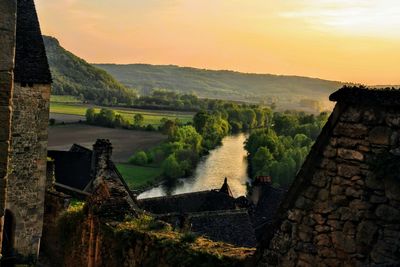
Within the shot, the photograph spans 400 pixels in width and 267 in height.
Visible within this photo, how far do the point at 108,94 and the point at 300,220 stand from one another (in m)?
177

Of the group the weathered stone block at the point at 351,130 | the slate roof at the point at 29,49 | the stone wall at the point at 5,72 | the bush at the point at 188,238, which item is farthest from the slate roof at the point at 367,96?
the slate roof at the point at 29,49

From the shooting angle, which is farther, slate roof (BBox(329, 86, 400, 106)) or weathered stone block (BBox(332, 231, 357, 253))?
weathered stone block (BBox(332, 231, 357, 253))

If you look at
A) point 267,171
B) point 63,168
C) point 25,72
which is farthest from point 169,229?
point 267,171

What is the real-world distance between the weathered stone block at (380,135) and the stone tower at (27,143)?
15665 millimetres

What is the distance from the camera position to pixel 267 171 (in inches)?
2542

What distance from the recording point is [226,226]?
24625 millimetres

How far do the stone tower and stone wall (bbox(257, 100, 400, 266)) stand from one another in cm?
1487

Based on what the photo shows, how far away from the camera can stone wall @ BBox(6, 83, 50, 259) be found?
18969 millimetres

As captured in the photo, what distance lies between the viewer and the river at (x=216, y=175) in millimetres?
59875

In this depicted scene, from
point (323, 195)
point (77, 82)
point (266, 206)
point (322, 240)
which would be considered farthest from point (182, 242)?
point (77, 82)

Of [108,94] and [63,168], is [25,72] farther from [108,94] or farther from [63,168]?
[108,94]

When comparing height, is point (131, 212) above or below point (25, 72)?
below

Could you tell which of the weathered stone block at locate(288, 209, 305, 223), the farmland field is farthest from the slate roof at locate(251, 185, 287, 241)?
the farmland field

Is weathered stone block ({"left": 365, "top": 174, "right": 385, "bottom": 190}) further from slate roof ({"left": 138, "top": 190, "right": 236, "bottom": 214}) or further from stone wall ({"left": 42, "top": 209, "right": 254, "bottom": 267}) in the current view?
slate roof ({"left": 138, "top": 190, "right": 236, "bottom": 214})
